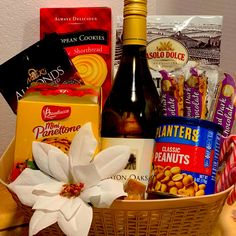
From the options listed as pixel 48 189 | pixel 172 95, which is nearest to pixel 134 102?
pixel 172 95

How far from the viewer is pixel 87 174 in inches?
25.3

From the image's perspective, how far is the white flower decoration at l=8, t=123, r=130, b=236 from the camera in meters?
0.62

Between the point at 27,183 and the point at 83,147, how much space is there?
101mm

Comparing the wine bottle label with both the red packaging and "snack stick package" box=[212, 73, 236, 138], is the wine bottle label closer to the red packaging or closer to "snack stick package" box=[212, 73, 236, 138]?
"snack stick package" box=[212, 73, 236, 138]

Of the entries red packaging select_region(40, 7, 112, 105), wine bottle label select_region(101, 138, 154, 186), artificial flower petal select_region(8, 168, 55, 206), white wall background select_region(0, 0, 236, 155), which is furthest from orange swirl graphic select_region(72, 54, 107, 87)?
artificial flower petal select_region(8, 168, 55, 206)

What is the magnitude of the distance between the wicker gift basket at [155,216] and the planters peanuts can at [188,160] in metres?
0.03

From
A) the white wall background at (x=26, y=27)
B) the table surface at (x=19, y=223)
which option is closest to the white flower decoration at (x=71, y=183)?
the table surface at (x=19, y=223)

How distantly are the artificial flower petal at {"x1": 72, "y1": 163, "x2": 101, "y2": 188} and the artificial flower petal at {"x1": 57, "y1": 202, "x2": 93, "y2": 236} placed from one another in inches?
1.6

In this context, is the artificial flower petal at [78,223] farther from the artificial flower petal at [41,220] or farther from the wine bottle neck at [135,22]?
the wine bottle neck at [135,22]

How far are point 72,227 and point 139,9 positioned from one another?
395 millimetres

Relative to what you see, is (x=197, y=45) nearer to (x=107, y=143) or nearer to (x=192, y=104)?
(x=192, y=104)

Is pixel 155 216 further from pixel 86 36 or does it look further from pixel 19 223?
pixel 86 36

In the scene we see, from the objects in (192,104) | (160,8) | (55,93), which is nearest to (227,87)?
(192,104)

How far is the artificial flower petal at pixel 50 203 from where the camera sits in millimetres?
622
